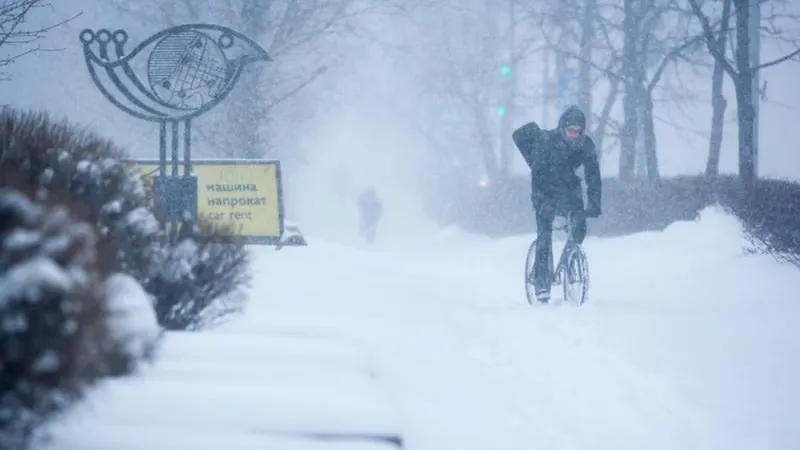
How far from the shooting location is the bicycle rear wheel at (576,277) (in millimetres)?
7020

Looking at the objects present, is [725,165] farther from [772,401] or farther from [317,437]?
[317,437]

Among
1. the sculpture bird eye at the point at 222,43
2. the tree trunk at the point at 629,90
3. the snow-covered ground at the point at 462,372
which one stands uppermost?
the tree trunk at the point at 629,90

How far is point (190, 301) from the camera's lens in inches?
140

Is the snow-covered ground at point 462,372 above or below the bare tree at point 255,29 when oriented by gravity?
below

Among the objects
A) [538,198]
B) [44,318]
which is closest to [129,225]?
[44,318]

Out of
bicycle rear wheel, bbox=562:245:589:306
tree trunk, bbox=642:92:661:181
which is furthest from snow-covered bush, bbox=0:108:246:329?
tree trunk, bbox=642:92:661:181

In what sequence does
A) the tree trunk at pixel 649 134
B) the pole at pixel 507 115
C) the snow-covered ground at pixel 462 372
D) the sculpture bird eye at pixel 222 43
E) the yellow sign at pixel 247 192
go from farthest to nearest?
1. the pole at pixel 507 115
2. the tree trunk at pixel 649 134
3. the yellow sign at pixel 247 192
4. the sculpture bird eye at pixel 222 43
5. the snow-covered ground at pixel 462 372

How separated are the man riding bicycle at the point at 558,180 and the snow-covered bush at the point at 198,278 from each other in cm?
399

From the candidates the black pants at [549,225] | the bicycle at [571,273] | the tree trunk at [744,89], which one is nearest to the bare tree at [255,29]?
the tree trunk at [744,89]

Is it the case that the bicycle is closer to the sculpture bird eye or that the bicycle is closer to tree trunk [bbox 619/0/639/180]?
the sculpture bird eye

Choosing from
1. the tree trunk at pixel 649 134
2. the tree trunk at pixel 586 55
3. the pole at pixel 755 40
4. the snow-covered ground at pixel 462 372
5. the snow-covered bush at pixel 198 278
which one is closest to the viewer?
the snow-covered ground at pixel 462 372

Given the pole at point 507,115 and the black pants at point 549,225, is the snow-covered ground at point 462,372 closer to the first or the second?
the black pants at point 549,225

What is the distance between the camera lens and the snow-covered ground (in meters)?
2.31

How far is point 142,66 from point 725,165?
133 feet
